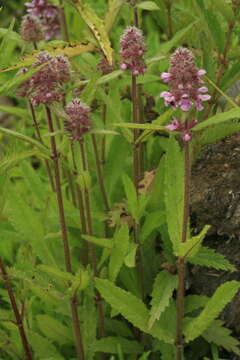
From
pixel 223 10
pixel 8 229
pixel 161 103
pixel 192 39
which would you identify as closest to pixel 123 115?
pixel 161 103

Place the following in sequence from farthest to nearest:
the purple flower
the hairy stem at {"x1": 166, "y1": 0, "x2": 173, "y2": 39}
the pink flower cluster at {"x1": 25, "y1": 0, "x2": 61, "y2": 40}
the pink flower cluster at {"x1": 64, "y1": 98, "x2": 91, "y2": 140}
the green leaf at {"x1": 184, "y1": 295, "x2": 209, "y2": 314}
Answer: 1. the pink flower cluster at {"x1": 25, "y1": 0, "x2": 61, "y2": 40}
2. the hairy stem at {"x1": 166, "y1": 0, "x2": 173, "y2": 39}
3. the green leaf at {"x1": 184, "y1": 295, "x2": 209, "y2": 314}
4. the pink flower cluster at {"x1": 64, "y1": 98, "x2": 91, "y2": 140}
5. the purple flower

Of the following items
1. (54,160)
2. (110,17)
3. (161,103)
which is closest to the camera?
(54,160)

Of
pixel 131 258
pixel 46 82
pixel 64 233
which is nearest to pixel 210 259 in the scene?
pixel 131 258

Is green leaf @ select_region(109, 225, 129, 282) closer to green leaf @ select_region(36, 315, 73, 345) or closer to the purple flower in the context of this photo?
green leaf @ select_region(36, 315, 73, 345)

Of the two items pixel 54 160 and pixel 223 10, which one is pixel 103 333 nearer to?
pixel 54 160

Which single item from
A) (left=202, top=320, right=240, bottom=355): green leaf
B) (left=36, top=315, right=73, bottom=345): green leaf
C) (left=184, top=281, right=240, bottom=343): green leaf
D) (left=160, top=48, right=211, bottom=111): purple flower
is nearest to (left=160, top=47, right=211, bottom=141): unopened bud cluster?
(left=160, top=48, right=211, bottom=111): purple flower

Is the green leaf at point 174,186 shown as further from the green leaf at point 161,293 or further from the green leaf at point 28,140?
the green leaf at point 28,140
